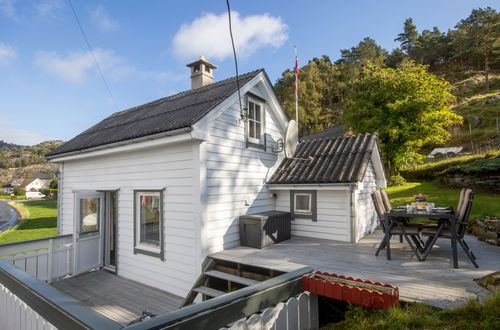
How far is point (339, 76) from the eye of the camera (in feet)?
133

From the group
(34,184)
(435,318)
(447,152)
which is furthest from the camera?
(34,184)

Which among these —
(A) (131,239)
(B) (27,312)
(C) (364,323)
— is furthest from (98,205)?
(C) (364,323)

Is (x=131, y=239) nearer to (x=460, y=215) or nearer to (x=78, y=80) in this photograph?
(x=78, y=80)

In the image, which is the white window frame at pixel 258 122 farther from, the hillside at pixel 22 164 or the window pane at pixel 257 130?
the hillside at pixel 22 164

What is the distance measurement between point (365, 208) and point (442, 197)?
667cm

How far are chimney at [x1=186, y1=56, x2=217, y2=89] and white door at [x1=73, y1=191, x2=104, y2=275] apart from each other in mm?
5380

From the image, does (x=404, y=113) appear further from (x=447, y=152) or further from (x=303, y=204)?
(x=303, y=204)

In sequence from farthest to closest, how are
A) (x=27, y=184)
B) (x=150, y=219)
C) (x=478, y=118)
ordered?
(x=27, y=184) < (x=478, y=118) < (x=150, y=219)

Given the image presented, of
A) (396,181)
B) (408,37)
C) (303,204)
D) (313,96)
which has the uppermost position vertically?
(408,37)

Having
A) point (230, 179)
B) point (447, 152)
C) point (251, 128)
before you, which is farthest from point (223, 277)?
point (447, 152)

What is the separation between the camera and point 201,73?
32.9 feet

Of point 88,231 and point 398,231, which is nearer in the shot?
point 398,231

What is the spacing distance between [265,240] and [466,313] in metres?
3.97

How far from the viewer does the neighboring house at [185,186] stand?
557 cm
